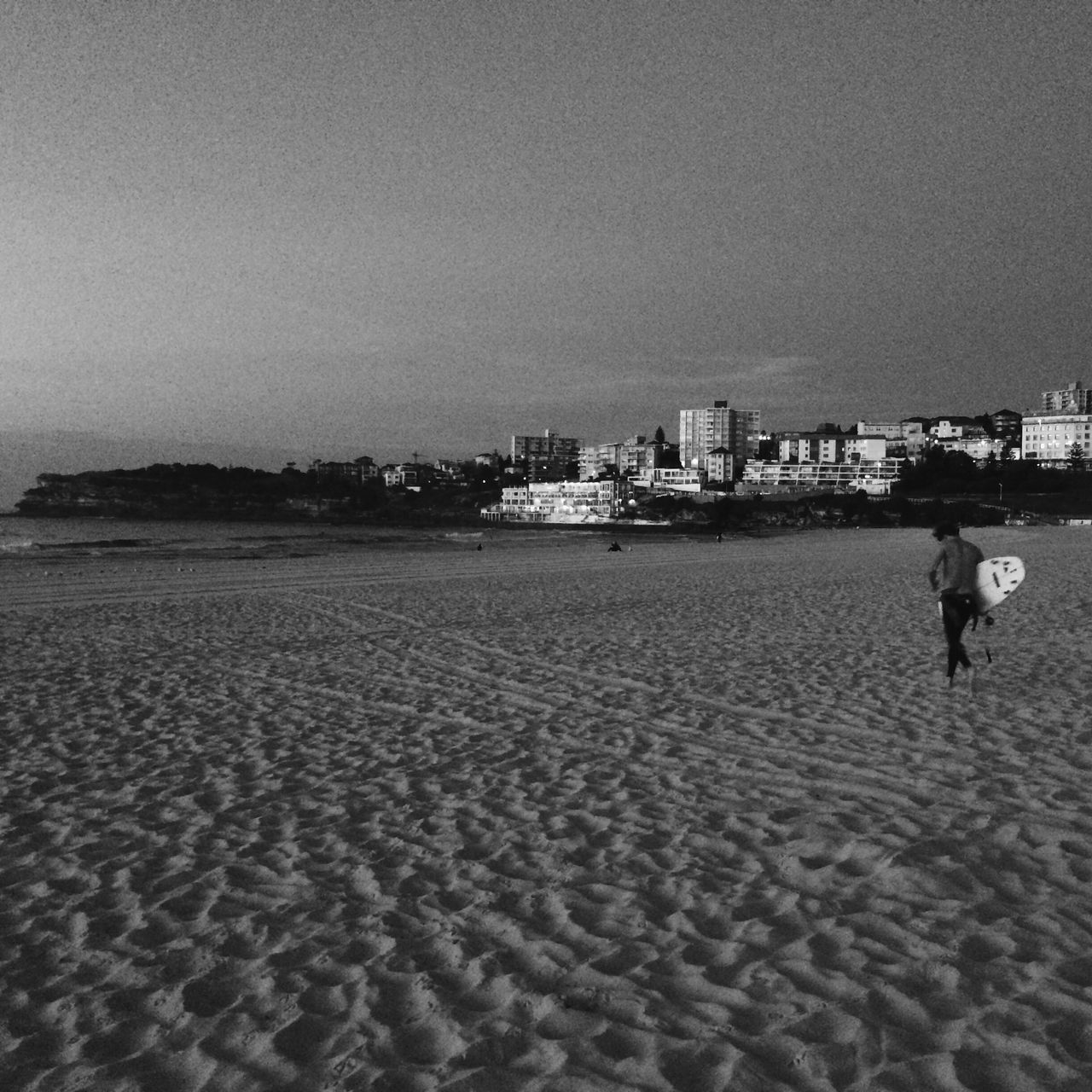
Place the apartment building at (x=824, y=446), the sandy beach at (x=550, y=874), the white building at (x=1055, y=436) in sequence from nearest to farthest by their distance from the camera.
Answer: the sandy beach at (x=550, y=874) → the white building at (x=1055, y=436) → the apartment building at (x=824, y=446)

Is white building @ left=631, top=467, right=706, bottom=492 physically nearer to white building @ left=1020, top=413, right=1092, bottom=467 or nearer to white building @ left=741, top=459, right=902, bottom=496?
white building @ left=741, top=459, right=902, bottom=496

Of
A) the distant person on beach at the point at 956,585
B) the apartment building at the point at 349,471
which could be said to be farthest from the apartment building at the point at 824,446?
the distant person on beach at the point at 956,585

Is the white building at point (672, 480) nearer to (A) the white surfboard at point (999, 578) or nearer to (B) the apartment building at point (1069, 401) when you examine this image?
(B) the apartment building at point (1069, 401)

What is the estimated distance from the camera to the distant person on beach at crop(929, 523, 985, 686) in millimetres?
8938

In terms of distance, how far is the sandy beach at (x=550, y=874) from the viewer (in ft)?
10.8

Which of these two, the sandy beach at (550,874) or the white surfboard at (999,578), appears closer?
the sandy beach at (550,874)

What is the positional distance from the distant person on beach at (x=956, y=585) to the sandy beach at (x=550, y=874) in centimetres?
65

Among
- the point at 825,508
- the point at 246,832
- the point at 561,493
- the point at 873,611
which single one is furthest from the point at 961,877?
the point at 561,493

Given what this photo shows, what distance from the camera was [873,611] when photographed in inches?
620

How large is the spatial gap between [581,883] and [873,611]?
12.3m

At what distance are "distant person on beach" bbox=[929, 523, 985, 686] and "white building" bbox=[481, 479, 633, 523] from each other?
104 meters

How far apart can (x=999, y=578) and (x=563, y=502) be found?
405 feet

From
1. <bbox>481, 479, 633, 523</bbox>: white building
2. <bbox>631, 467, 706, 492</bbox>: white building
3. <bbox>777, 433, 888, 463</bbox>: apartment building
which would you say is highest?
<bbox>777, 433, 888, 463</bbox>: apartment building

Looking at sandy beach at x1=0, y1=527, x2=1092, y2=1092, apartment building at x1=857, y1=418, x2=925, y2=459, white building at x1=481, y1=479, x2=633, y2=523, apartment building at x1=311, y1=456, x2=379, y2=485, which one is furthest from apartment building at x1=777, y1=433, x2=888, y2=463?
sandy beach at x1=0, y1=527, x2=1092, y2=1092
